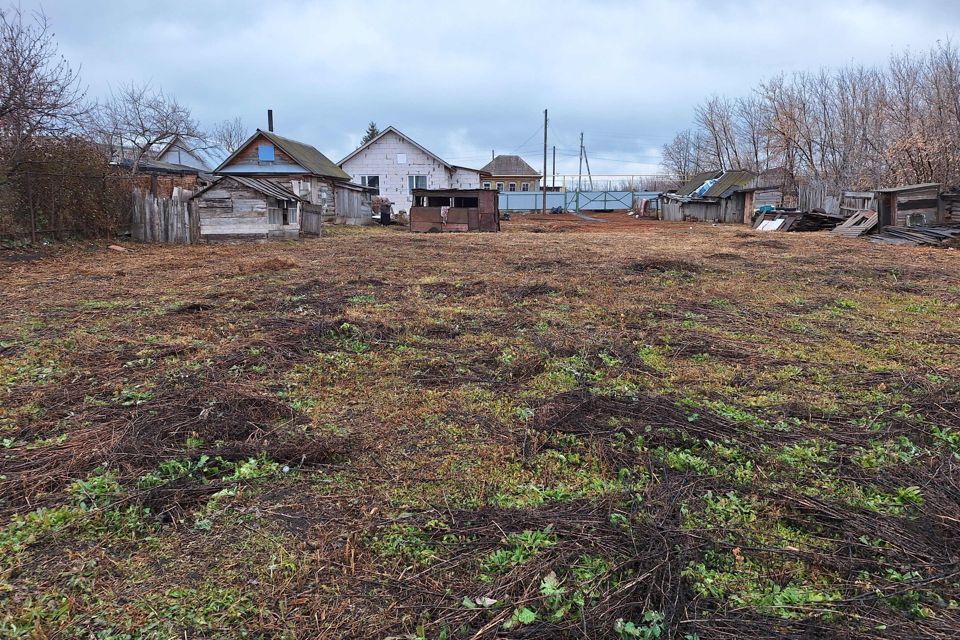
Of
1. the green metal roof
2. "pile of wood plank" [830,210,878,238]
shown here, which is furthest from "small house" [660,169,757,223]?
the green metal roof

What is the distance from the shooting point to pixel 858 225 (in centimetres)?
2136

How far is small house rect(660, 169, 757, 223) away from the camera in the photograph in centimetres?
3434

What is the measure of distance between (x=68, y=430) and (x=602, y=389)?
3639 mm

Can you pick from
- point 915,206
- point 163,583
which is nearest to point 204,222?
point 163,583

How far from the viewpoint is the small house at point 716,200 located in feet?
113

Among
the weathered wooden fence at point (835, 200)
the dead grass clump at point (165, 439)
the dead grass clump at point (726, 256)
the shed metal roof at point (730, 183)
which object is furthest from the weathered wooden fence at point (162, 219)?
the shed metal roof at point (730, 183)

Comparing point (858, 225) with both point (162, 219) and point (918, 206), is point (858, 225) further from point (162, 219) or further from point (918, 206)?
point (162, 219)

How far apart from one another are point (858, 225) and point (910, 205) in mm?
2453

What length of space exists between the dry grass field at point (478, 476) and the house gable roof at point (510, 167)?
2639 inches

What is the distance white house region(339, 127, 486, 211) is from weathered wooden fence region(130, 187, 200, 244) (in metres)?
23.4

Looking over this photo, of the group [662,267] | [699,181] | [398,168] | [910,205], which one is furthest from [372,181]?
[662,267]

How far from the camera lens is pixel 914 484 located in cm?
300

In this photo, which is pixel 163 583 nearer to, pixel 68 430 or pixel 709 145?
pixel 68 430

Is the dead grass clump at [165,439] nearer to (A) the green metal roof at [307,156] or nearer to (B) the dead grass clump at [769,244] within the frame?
(B) the dead grass clump at [769,244]
